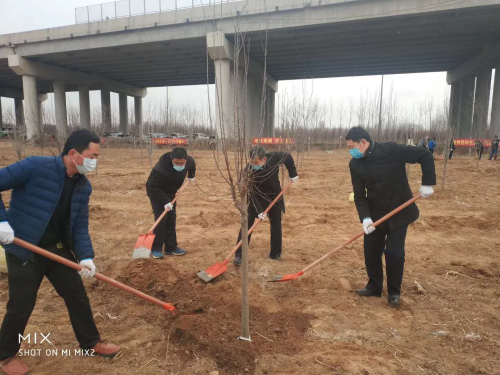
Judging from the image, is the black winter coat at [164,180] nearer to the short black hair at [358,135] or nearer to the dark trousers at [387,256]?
the short black hair at [358,135]

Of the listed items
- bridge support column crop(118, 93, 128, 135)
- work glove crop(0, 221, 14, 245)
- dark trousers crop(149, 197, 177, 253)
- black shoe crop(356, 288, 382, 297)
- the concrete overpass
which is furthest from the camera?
bridge support column crop(118, 93, 128, 135)

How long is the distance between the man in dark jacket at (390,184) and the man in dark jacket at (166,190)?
2.24 metres

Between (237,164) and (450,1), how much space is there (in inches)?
645

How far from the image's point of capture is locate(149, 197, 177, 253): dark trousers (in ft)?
14.3

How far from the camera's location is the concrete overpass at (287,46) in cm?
1510

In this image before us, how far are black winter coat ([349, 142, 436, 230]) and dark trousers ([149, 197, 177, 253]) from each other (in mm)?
2634

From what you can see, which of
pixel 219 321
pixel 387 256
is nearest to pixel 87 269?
pixel 219 321

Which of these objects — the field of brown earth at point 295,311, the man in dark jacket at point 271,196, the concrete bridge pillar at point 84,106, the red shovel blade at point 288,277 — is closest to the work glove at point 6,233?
the field of brown earth at point 295,311

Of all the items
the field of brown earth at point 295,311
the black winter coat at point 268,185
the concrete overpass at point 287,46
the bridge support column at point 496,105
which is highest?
the concrete overpass at point 287,46

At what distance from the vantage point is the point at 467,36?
1792cm

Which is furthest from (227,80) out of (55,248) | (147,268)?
(55,248)

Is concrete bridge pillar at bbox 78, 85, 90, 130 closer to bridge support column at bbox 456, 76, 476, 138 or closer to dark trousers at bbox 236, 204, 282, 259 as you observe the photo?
dark trousers at bbox 236, 204, 282, 259

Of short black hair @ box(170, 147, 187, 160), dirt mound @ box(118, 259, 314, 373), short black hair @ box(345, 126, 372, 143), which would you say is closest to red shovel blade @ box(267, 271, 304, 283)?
dirt mound @ box(118, 259, 314, 373)

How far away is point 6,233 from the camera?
1.91 metres
